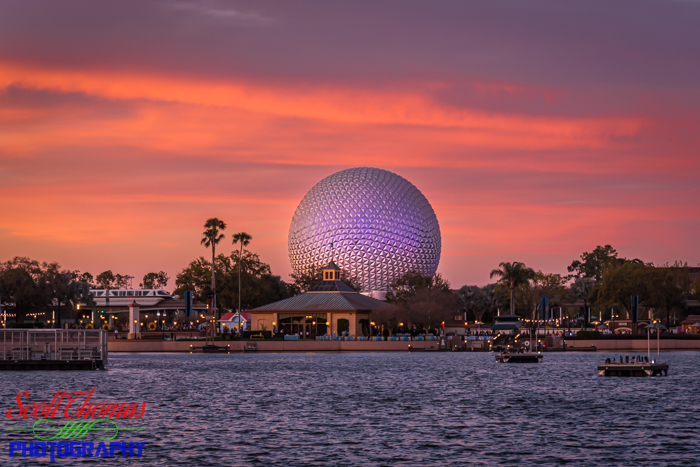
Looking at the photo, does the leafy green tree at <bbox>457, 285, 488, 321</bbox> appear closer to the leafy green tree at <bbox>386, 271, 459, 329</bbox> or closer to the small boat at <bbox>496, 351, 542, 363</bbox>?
the leafy green tree at <bbox>386, 271, 459, 329</bbox>

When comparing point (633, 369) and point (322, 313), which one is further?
point (322, 313)

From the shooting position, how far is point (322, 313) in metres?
143

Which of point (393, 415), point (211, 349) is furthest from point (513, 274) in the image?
point (393, 415)

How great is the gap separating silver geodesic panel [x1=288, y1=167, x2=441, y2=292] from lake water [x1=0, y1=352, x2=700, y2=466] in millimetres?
77806

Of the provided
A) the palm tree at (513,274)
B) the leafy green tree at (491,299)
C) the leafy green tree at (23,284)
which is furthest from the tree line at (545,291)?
the leafy green tree at (23,284)

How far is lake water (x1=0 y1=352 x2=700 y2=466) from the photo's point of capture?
117 ft

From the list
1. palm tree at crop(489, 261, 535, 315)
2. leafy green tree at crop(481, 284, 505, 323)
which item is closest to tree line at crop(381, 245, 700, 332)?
palm tree at crop(489, 261, 535, 315)

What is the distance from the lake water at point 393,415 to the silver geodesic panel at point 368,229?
77.8 meters

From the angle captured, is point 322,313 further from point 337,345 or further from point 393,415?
point 393,415

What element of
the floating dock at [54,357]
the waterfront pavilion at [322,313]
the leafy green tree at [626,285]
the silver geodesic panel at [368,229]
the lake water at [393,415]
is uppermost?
the silver geodesic panel at [368,229]

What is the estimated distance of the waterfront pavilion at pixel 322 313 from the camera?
14162cm

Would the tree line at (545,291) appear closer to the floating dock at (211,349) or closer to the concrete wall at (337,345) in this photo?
the concrete wall at (337,345)

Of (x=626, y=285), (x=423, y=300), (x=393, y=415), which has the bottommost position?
(x=393, y=415)

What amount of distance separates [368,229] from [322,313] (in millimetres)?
24640
